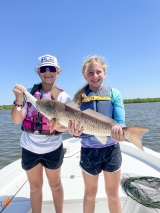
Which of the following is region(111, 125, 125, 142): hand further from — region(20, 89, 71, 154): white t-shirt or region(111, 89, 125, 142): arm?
region(20, 89, 71, 154): white t-shirt

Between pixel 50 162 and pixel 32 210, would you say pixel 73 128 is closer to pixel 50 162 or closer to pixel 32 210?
pixel 50 162

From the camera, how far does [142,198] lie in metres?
2.93

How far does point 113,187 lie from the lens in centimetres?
256

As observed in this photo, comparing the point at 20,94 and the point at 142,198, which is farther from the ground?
the point at 20,94

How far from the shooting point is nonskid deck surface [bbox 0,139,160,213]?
3.08 metres

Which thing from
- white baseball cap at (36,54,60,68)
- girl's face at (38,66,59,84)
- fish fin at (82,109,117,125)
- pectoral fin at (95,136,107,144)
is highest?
white baseball cap at (36,54,60,68)

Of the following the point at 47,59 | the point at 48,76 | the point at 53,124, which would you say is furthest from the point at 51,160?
the point at 47,59

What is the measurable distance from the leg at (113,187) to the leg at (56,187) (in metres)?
0.72

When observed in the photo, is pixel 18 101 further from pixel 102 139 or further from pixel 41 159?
pixel 102 139

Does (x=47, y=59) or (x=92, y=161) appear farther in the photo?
(x=47, y=59)

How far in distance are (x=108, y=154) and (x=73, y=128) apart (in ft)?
2.04

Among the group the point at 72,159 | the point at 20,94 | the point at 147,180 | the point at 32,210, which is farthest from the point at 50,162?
the point at 72,159

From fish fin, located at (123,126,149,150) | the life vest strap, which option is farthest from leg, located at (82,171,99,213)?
the life vest strap

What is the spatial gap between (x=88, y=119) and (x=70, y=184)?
6.63 feet
